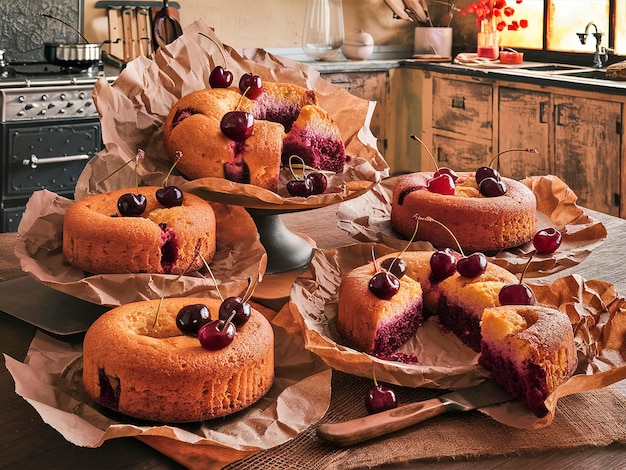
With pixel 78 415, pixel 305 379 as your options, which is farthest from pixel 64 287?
pixel 305 379

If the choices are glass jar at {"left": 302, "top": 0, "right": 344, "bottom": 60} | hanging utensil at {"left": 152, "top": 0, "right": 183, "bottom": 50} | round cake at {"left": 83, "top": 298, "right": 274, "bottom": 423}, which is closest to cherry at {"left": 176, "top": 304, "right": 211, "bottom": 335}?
round cake at {"left": 83, "top": 298, "right": 274, "bottom": 423}

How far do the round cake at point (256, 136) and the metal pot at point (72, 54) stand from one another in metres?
2.10

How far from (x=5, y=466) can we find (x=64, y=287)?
0.40m

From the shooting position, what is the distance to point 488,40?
182 inches

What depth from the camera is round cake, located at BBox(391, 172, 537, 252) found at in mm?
1497

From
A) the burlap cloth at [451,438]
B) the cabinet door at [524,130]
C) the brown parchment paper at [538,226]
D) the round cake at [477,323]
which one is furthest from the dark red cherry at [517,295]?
the cabinet door at [524,130]

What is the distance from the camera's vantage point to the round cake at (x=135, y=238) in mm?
1308

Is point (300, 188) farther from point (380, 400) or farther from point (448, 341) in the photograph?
point (380, 400)

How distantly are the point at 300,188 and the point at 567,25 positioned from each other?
340cm

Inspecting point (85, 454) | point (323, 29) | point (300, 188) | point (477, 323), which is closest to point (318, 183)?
point (300, 188)

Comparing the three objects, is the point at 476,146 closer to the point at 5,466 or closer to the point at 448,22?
the point at 448,22

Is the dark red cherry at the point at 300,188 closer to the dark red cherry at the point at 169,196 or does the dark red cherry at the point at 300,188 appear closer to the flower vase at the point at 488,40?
the dark red cherry at the point at 169,196

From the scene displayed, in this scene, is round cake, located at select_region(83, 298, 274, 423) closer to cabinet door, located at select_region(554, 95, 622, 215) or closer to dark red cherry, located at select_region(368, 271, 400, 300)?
dark red cherry, located at select_region(368, 271, 400, 300)

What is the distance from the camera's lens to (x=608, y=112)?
11.1ft
